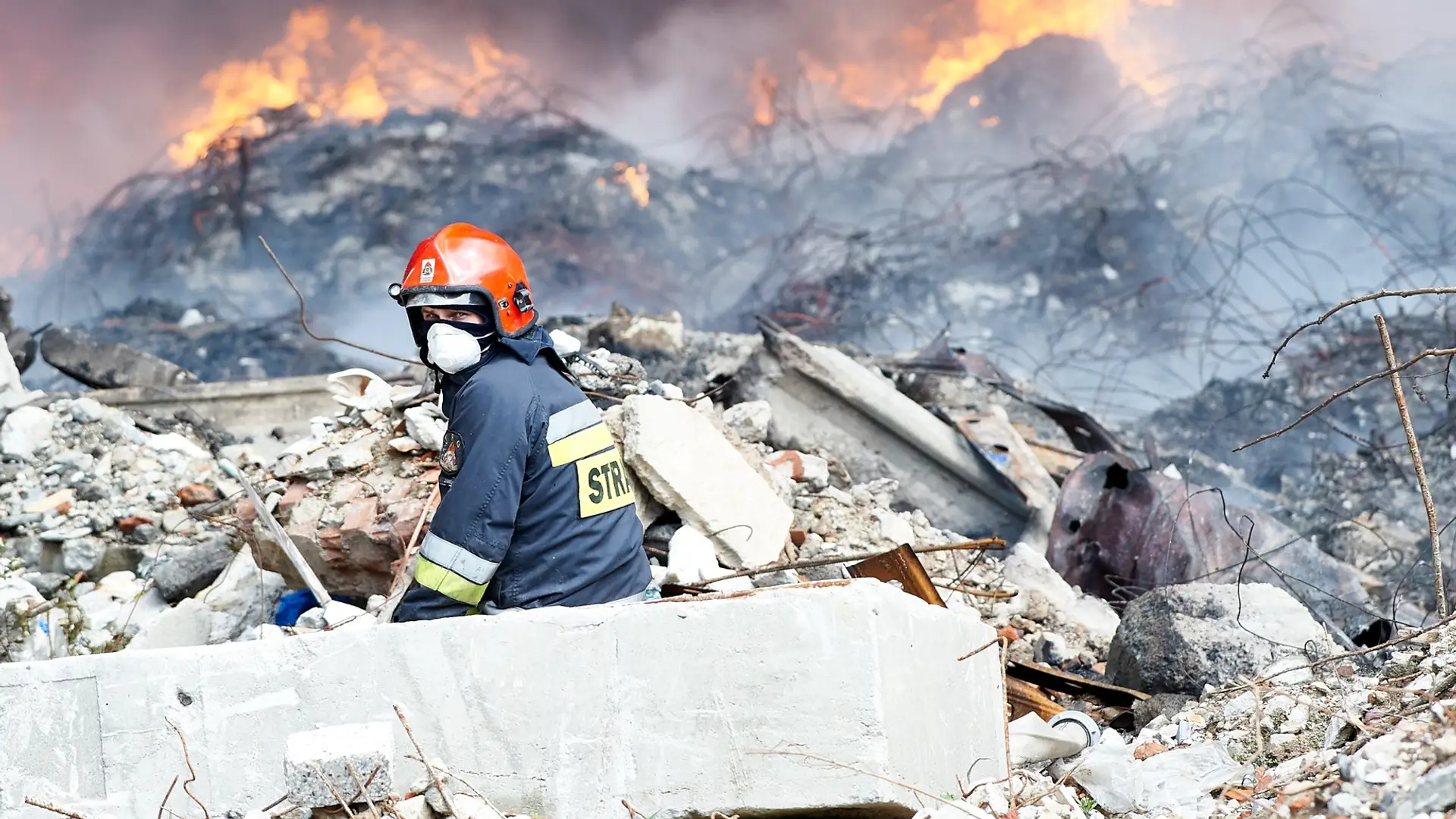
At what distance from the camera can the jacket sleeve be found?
342cm

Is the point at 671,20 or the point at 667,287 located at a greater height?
the point at 671,20

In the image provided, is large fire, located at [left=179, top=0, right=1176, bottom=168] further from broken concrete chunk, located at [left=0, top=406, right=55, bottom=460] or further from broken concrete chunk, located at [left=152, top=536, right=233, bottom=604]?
broken concrete chunk, located at [left=152, top=536, right=233, bottom=604]

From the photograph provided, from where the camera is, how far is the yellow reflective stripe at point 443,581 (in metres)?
3.42

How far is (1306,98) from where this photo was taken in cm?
1318

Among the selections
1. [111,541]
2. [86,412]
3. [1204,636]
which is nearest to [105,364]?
[86,412]

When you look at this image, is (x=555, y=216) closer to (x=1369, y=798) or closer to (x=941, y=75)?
(x=941, y=75)

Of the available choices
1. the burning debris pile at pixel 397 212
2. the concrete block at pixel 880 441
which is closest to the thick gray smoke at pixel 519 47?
the burning debris pile at pixel 397 212

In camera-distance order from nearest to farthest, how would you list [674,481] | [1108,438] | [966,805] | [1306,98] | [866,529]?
[966,805] → [674,481] → [866,529] → [1108,438] → [1306,98]

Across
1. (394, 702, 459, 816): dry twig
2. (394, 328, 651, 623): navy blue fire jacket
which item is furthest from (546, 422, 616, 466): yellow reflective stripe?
(394, 702, 459, 816): dry twig

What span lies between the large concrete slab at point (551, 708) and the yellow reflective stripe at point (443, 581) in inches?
23.0

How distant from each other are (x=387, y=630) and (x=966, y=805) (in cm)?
141

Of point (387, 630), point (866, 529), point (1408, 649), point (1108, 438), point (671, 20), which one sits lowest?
point (1408, 649)

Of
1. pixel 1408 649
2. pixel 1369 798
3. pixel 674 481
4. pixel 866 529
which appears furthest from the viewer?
pixel 866 529

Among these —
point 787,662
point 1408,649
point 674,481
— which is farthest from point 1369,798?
point 674,481
